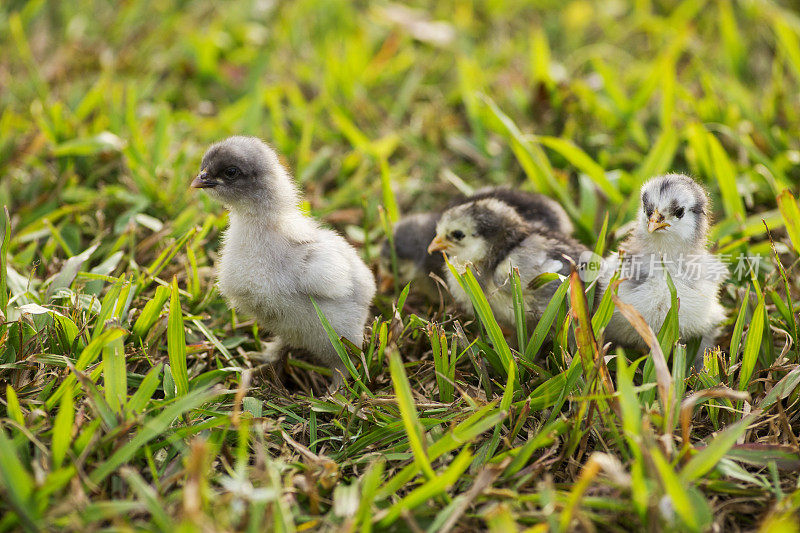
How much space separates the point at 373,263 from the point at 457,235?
2.30 ft

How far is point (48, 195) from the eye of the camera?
3873 mm

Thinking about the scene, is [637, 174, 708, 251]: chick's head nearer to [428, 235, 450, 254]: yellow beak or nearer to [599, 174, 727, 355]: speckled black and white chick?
[599, 174, 727, 355]: speckled black and white chick

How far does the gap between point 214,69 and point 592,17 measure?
3427mm

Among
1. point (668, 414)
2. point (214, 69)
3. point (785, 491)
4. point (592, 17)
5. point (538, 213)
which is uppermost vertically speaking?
point (592, 17)

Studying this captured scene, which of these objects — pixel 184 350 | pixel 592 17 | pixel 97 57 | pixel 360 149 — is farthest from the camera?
pixel 592 17

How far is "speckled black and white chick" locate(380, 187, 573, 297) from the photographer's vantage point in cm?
347

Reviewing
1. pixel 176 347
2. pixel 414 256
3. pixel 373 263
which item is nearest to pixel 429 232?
pixel 414 256

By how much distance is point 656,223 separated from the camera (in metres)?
2.87

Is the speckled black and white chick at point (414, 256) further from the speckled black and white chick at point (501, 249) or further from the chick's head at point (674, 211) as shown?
the chick's head at point (674, 211)

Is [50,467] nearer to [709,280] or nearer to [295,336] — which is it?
[295,336]

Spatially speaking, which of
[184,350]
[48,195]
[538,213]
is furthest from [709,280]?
[48,195]

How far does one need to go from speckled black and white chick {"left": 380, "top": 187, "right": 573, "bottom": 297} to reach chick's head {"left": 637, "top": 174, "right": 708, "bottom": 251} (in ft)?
1.80

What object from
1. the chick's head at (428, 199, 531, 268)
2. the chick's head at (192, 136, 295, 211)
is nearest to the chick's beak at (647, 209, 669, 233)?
the chick's head at (428, 199, 531, 268)

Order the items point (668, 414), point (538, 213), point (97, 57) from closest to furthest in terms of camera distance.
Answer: point (668, 414) → point (538, 213) → point (97, 57)
